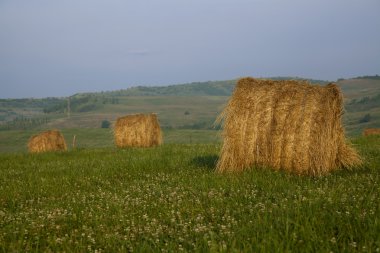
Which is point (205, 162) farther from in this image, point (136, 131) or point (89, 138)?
point (89, 138)

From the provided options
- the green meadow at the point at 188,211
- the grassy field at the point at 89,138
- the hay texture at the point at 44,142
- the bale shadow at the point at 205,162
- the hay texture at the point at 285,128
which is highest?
the hay texture at the point at 285,128

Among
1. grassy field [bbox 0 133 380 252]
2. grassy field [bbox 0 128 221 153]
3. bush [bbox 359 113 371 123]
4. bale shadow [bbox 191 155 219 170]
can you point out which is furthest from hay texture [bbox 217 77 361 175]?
bush [bbox 359 113 371 123]

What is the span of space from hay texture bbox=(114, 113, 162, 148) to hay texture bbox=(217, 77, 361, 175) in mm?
18737

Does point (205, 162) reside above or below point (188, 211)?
below

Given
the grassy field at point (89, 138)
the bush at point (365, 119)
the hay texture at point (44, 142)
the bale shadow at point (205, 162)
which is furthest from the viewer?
the bush at point (365, 119)

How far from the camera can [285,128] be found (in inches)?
467

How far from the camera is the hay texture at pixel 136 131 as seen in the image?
30875 mm

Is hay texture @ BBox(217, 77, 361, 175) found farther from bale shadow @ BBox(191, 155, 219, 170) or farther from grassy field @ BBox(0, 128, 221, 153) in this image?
grassy field @ BBox(0, 128, 221, 153)

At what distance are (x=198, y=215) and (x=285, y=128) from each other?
5.78m

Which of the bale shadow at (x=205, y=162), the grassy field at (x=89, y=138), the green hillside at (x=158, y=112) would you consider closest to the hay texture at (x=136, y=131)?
the bale shadow at (x=205, y=162)

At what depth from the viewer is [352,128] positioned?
257 feet

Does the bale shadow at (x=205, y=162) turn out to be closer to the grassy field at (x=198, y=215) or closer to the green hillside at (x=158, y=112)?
the grassy field at (x=198, y=215)

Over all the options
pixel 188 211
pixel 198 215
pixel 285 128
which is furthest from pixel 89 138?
pixel 198 215

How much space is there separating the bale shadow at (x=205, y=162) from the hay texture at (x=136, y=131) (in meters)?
15.4
